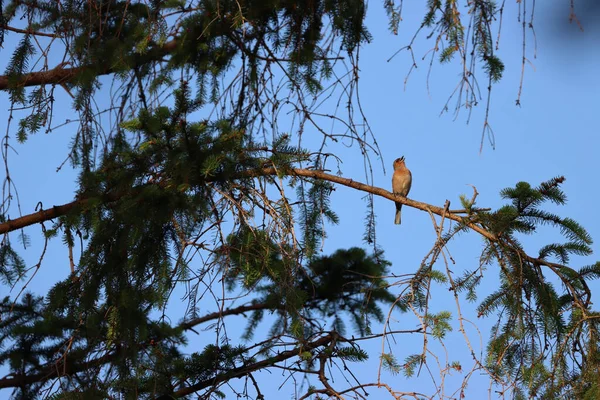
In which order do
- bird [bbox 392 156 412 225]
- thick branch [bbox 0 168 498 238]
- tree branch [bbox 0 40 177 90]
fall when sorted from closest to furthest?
1. thick branch [bbox 0 168 498 238]
2. tree branch [bbox 0 40 177 90]
3. bird [bbox 392 156 412 225]

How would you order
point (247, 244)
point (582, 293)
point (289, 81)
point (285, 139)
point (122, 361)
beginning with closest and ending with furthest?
point (247, 244) → point (122, 361) → point (582, 293) → point (285, 139) → point (289, 81)

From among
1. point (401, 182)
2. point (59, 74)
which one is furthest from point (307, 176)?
point (401, 182)

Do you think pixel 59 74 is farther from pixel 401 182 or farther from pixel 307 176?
pixel 401 182

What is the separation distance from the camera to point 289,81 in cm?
354

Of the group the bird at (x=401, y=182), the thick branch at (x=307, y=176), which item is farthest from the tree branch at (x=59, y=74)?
the bird at (x=401, y=182)

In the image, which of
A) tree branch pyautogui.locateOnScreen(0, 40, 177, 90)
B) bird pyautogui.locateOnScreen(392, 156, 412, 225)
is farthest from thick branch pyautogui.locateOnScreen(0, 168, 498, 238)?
bird pyautogui.locateOnScreen(392, 156, 412, 225)

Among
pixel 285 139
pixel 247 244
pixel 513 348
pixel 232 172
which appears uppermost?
pixel 285 139

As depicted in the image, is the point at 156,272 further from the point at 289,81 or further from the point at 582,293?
the point at 582,293

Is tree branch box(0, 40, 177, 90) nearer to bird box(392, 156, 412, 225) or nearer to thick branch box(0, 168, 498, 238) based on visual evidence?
thick branch box(0, 168, 498, 238)

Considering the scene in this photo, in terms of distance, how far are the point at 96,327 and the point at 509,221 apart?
174 cm

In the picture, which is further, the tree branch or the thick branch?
the tree branch

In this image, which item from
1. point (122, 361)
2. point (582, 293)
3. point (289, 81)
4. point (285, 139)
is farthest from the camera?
point (289, 81)

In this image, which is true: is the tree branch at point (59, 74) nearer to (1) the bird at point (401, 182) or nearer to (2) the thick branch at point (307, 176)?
(2) the thick branch at point (307, 176)

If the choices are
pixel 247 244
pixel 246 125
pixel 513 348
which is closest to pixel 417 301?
pixel 513 348
